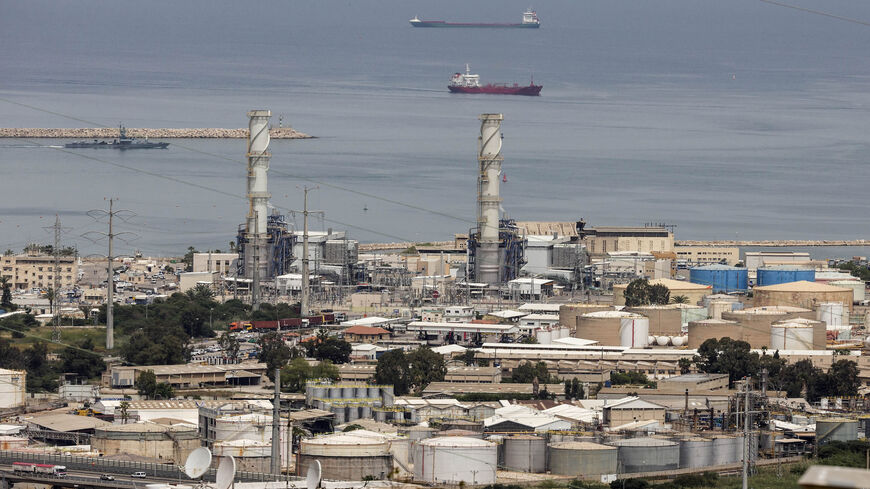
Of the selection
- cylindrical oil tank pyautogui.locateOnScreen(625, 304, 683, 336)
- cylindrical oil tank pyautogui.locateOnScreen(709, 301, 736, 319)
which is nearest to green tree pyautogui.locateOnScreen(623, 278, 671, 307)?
cylindrical oil tank pyautogui.locateOnScreen(709, 301, 736, 319)

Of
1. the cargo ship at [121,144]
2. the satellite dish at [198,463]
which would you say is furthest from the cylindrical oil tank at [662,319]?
the cargo ship at [121,144]

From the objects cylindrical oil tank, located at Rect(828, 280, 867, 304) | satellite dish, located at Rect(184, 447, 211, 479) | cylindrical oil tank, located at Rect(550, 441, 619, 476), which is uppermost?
cylindrical oil tank, located at Rect(828, 280, 867, 304)

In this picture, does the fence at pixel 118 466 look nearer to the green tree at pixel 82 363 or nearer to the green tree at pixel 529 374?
the green tree at pixel 82 363

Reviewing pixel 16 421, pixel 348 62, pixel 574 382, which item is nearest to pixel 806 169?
pixel 574 382

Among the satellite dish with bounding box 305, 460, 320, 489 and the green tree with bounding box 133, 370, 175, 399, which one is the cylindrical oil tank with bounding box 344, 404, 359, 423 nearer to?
the green tree with bounding box 133, 370, 175, 399

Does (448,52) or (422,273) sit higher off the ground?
(448,52)

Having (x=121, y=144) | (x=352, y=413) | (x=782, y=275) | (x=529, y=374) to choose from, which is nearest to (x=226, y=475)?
(x=352, y=413)

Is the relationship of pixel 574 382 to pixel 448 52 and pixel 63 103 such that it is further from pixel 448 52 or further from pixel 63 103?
pixel 448 52
